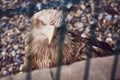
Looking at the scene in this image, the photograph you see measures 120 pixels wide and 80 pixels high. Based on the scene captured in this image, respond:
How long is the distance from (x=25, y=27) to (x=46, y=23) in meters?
0.30

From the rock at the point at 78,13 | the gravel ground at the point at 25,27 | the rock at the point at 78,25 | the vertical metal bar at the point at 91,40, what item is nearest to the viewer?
the vertical metal bar at the point at 91,40

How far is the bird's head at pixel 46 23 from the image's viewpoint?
3084 millimetres

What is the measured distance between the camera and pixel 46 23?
319cm

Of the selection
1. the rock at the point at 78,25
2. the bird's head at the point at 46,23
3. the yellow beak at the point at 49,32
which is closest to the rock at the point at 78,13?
the rock at the point at 78,25

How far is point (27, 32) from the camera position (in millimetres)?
3324

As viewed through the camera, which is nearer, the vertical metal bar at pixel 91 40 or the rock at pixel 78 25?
the vertical metal bar at pixel 91 40

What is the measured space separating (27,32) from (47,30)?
0.30 metres

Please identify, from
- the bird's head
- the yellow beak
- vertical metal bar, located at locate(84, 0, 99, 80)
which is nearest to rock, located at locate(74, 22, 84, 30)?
vertical metal bar, located at locate(84, 0, 99, 80)

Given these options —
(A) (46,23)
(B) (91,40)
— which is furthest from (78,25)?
(A) (46,23)

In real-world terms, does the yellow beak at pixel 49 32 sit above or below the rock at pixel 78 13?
below

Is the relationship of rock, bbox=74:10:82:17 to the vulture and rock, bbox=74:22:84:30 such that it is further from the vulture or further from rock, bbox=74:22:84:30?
the vulture

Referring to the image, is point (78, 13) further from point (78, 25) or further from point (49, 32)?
point (49, 32)

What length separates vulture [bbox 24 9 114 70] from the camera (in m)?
3.08

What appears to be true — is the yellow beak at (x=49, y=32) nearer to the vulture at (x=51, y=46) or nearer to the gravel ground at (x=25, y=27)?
the vulture at (x=51, y=46)
